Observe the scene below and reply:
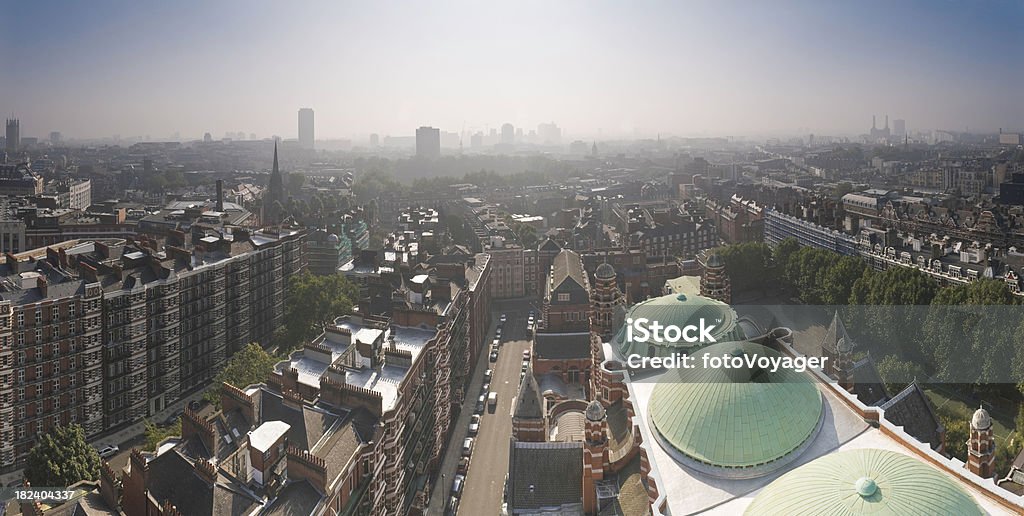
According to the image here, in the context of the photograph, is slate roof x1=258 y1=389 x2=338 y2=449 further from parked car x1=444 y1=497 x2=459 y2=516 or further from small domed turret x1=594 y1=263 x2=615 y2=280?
small domed turret x1=594 y1=263 x2=615 y2=280

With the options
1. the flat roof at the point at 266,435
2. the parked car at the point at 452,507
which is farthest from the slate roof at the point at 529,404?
the flat roof at the point at 266,435

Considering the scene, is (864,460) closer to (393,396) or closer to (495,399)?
(393,396)

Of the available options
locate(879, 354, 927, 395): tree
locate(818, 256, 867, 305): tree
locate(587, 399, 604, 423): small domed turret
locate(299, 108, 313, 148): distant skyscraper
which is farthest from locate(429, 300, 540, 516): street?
locate(299, 108, 313, 148): distant skyscraper

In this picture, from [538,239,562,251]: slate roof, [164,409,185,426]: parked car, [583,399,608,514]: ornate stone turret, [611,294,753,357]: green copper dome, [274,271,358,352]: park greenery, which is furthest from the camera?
[538,239,562,251]: slate roof

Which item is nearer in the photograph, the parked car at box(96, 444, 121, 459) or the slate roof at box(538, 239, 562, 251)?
the parked car at box(96, 444, 121, 459)

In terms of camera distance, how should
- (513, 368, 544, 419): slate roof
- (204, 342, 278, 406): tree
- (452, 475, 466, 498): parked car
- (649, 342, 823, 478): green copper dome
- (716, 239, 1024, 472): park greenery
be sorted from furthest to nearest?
(716, 239, 1024, 472): park greenery → (204, 342, 278, 406): tree → (452, 475, 466, 498): parked car → (513, 368, 544, 419): slate roof → (649, 342, 823, 478): green copper dome

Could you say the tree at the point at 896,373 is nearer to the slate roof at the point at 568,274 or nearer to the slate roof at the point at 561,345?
the slate roof at the point at 561,345
